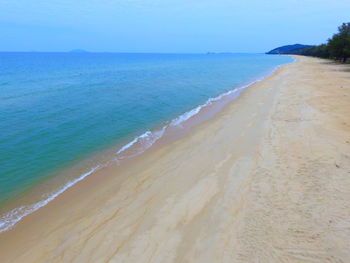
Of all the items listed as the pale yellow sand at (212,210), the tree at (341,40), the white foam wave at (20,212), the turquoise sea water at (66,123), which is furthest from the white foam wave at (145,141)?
the tree at (341,40)

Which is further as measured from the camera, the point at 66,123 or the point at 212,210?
the point at 66,123

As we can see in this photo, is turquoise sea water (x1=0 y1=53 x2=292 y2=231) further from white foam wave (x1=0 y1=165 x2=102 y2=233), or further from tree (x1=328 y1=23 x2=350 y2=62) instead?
tree (x1=328 y1=23 x2=350 y2=62)

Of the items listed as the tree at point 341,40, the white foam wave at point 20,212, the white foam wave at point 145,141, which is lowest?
the white foam wave at point 20,212

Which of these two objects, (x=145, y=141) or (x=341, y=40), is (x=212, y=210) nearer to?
(x=145, y=141)

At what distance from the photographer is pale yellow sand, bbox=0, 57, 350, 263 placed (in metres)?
5.17

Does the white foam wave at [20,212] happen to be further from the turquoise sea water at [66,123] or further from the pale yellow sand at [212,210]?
the turquoise sea water at [66,123]

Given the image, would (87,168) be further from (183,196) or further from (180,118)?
(180,118)

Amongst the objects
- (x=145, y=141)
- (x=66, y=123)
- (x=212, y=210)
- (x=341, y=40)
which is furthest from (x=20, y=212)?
(x=341, y=40)

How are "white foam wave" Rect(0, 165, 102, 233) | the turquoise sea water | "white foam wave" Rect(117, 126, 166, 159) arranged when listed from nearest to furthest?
"white foam wave" Rect(0, 165, 102, 233) < the turquoise sea water < "white foam wave" Rect(117, 126, 166, 159)

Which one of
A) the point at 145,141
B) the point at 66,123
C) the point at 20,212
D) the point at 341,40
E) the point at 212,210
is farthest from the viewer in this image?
the point at 341,40

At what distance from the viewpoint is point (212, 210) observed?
21.4ft

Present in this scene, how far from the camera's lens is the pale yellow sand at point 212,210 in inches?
203

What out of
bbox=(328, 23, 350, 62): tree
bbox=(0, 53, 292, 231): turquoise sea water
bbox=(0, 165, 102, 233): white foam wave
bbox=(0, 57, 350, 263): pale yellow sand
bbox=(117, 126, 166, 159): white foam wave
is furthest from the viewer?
bbox=(328, 23, 350, 62): tree

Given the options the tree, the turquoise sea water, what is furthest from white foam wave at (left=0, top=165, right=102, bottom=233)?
the tree
